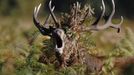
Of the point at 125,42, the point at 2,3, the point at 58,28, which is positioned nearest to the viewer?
the point at 58,28

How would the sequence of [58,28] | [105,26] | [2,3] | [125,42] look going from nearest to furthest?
[58,28] → [105,26] → [125,42] → [2,3]

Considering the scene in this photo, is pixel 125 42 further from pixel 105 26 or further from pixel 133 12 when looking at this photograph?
pixel 133 12

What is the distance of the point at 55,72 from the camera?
347 inches

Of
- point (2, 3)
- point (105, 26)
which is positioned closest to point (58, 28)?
point (105, 26)

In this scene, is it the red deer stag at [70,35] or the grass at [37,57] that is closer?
the grass at [37,57]

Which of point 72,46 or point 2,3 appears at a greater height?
point 2,3

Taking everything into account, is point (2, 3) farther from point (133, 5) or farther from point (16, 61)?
point (16, 61)

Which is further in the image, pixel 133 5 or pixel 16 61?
pixel 133 5

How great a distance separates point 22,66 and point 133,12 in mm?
36063

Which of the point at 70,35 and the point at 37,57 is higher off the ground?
the point at 70,35

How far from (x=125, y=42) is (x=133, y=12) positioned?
33.6 m

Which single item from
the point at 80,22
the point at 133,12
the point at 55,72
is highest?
the point at 133,12

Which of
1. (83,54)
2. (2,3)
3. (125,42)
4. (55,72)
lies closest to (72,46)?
(83,54)

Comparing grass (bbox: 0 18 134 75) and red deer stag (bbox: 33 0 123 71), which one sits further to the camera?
red deer stag (bbox: 33 0 123 71)
